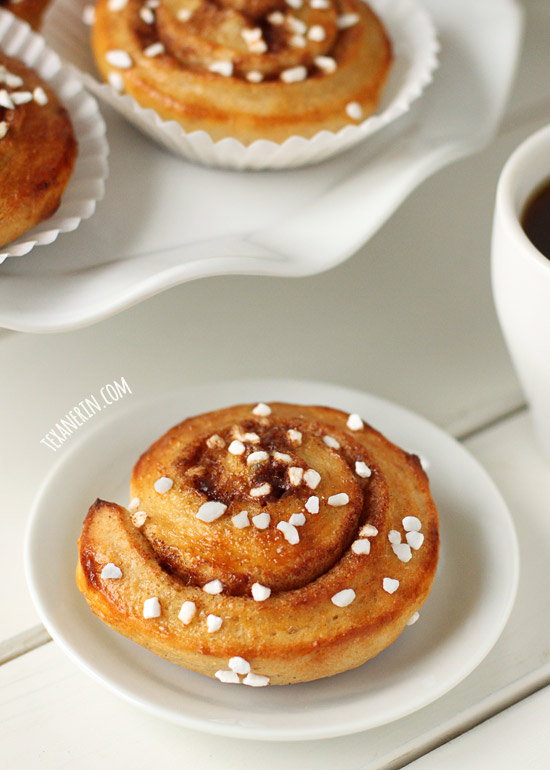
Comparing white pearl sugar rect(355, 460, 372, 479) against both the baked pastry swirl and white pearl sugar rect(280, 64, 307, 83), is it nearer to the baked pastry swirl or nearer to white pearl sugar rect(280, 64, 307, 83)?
the baked pastry swirl

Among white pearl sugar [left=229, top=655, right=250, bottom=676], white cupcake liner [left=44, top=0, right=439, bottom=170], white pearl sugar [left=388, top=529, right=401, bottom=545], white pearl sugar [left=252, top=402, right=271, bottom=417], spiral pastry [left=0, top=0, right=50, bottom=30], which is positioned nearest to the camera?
white pearl sugar [left=229, top=655, right=250, bottom=676]

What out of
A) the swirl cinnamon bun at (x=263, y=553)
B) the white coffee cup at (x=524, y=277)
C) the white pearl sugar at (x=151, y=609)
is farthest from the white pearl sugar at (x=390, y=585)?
the white coffee cup at (x=524, y=277)

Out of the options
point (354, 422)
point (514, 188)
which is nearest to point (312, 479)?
point (354, 422)

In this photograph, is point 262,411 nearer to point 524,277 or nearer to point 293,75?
point 524,277

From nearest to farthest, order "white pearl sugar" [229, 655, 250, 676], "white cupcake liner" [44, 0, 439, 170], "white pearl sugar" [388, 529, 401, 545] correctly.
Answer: "white pearl sugar" [229, 655, 250, 676] → "white pearl sugar" [388, 529, 401, 545] → "white cupcake liner" [44, 0, 439, 170]

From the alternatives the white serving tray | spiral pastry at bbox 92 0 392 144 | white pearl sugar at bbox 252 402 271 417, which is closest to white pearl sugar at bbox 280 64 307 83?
spiral pastry at bbox 92 0 392 144

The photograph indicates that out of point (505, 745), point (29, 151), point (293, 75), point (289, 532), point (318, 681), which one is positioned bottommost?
point (505, 745)
